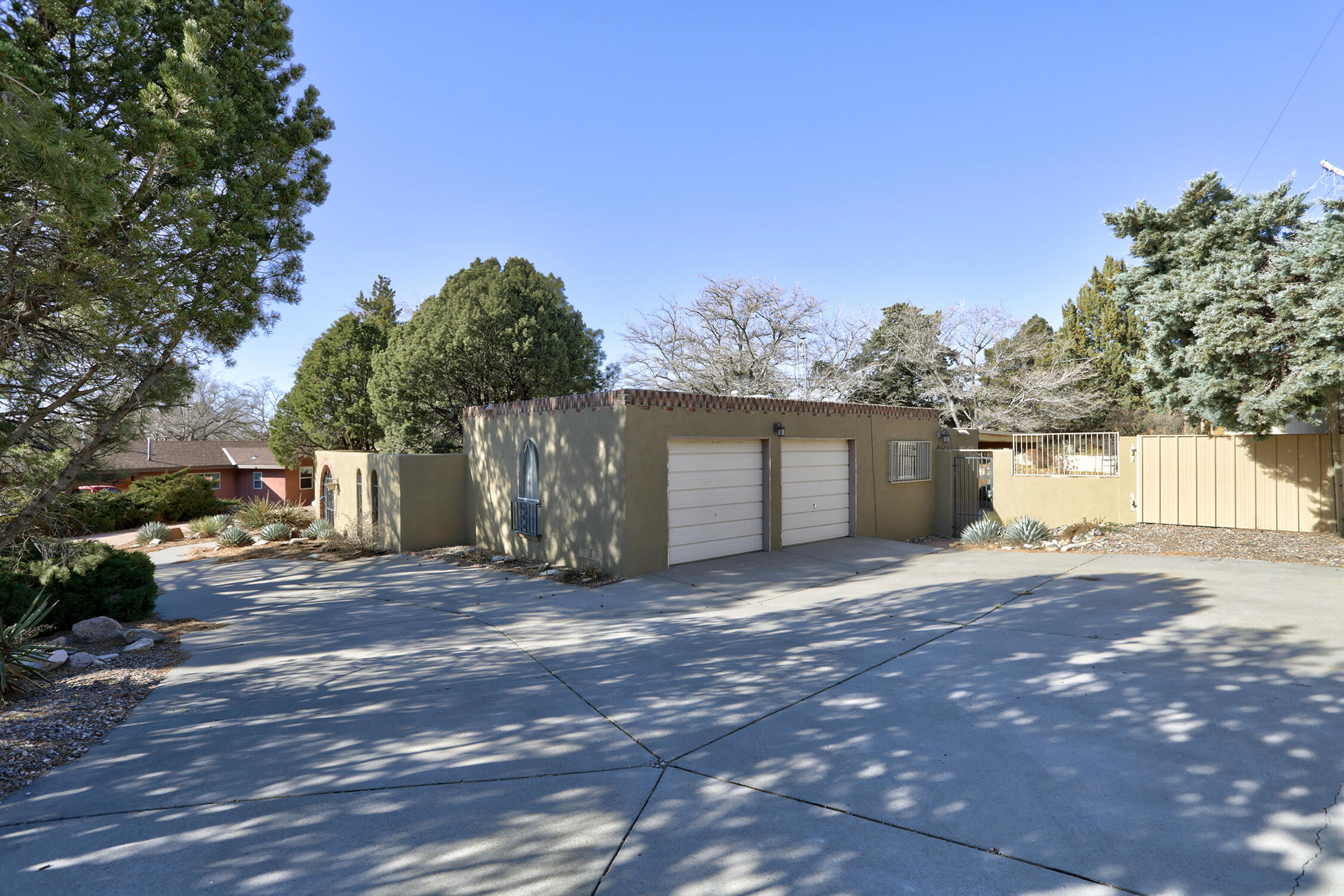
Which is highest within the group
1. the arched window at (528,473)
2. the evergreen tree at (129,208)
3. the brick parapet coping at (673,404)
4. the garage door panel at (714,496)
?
the evergreen tree at (129,208)

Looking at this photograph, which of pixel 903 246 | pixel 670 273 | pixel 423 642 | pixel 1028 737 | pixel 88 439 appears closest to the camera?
pixel 1028 737

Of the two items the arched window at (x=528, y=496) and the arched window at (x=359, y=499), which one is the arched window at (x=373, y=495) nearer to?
the arched window at (x=359, y=499)

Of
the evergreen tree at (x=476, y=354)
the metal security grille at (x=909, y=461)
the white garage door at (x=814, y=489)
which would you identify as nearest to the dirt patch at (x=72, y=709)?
the white garage door at (x=814, y=489)

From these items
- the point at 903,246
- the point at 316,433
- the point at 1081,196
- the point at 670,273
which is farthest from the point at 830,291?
the point at 316,433

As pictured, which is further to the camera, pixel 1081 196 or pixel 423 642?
pixel 1081 196

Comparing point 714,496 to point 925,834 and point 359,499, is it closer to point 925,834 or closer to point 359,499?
point 925,834

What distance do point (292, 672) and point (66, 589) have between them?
14.3 ft

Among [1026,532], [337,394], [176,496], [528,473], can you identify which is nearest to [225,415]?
[176,496]

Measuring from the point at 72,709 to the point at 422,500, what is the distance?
29.8ft

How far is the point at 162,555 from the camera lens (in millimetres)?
16250

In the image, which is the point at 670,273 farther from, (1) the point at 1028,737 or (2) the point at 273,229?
(1) the point at 1028,737

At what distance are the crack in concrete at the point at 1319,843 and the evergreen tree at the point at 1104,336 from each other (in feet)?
103

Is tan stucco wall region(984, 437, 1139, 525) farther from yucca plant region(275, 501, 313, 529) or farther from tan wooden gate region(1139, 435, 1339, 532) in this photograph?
yucca plant region(275, 501, 313, 529)

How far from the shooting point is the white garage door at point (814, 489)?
12.2 m
